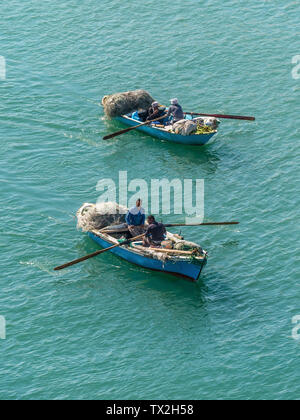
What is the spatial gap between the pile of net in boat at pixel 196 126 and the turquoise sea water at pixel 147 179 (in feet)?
3.33

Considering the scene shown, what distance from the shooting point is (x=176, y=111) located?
143ft

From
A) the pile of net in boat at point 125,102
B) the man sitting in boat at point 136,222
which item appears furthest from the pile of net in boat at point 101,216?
the pile of net in boat at point 125,102

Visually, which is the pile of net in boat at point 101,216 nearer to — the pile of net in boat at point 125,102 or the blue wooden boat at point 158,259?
the blue wooden boat at point 158,259

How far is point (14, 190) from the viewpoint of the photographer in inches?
1588

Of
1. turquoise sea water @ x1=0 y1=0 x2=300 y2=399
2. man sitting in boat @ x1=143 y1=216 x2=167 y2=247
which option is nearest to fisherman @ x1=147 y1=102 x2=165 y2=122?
turquoise sea water @ x1=0 y1=0 x2=300 y2=399

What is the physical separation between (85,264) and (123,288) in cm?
245

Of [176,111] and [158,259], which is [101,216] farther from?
[176,111]

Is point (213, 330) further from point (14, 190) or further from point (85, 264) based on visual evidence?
point (14, 190)

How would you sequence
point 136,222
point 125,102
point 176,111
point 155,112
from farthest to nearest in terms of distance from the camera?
point 125,102 → point 155,112 → point 176,111 → point 136,222

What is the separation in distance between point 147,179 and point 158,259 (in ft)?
25.6

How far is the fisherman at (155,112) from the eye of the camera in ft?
145

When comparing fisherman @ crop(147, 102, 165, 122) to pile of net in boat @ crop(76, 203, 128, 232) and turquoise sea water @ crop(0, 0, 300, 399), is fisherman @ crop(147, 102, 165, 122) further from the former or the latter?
pile of net in boat @ crop(76, 203, 128, 232)

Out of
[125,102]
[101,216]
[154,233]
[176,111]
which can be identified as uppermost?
[125,102]

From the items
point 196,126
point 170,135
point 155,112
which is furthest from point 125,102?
point 196,126
